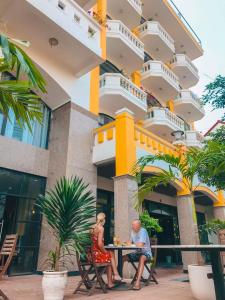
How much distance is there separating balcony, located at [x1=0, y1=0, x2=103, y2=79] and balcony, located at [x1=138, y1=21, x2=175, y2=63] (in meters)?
7.31

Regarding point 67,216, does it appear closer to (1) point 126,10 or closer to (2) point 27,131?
(2) point 27,131

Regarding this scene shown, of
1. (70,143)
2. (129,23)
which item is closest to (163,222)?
(70,143)

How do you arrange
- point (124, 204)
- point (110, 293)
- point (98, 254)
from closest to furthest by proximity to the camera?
1. point (110, 293)
2. point (98, 254)
3. point (124, 204)

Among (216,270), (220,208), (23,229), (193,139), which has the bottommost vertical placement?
(216,270)

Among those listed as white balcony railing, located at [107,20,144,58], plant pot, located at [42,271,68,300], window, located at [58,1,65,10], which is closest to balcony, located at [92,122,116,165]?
window, located at [58,1,65,10]

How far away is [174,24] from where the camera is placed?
62.7 feet

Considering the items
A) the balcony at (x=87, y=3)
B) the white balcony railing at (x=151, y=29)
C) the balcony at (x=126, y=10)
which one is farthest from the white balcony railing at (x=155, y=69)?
the balcony at (x=87, y=3)

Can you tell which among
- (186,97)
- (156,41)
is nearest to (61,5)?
(156,41)

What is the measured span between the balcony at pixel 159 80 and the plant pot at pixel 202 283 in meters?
12.7

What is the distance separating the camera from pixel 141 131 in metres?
9.23

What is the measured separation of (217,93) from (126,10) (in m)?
8.72

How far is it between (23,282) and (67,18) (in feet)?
25.6

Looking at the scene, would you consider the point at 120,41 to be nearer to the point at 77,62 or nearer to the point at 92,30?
the point at 92,30

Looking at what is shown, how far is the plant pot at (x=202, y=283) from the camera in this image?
4.16 meters
